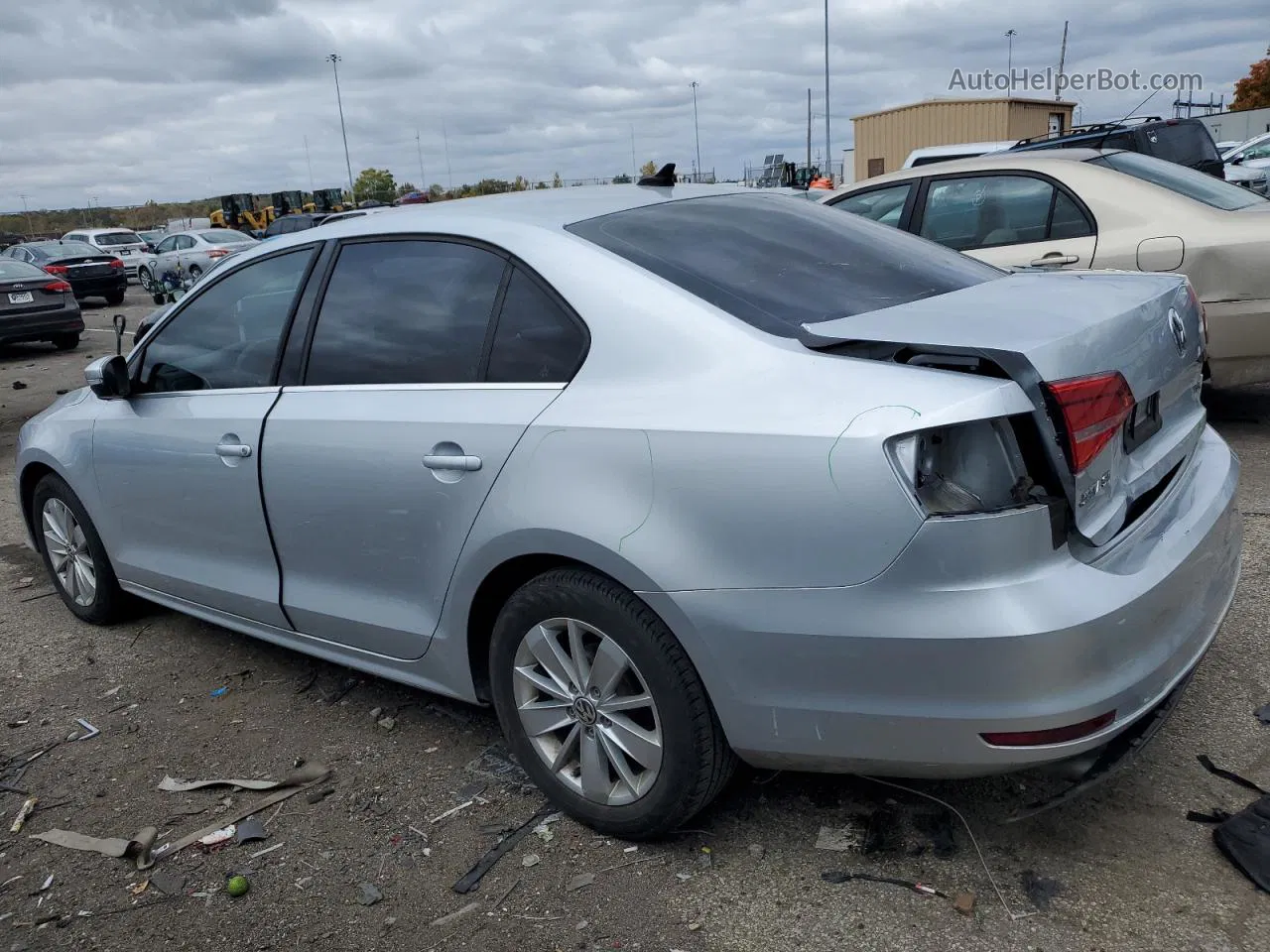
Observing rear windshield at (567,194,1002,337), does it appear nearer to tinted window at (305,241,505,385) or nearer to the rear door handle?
tinted window at (305,241,505,385)

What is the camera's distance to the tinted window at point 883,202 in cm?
697

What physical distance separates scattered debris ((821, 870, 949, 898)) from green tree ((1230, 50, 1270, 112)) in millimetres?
71780

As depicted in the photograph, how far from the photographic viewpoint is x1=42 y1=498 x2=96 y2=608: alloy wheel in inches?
184

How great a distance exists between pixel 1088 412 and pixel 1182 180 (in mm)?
4864

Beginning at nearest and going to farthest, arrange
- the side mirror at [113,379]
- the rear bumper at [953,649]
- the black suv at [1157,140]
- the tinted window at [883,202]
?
the rear bumper at [953,649], the side mirror at [113,379], the tinted window at [883,202], the black suv at [1157,140]

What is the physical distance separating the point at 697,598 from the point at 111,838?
195cm

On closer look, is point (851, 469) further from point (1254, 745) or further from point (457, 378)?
point (1254, 745)

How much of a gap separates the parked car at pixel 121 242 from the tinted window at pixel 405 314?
3187 cm

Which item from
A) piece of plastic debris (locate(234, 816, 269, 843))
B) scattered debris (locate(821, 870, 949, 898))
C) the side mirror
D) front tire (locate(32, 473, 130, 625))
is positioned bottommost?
piece of plastic debris (locate(234, 816, 269, 843))

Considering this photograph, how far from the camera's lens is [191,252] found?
2298cm

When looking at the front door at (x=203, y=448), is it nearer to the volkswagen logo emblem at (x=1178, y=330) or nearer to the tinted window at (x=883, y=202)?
the volkswagen logo emblem at (x=1178, y=330)

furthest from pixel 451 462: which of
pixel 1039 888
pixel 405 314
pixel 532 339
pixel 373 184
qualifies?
pixel 373 184

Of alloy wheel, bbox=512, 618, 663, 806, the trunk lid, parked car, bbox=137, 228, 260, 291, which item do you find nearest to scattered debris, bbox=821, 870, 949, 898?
alloy wheel, bbox=512, 618, 663, 806

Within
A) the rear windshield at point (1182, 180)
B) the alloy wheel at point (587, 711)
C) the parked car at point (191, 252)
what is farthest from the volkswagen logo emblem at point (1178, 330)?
the parked car at point (191, 252)
